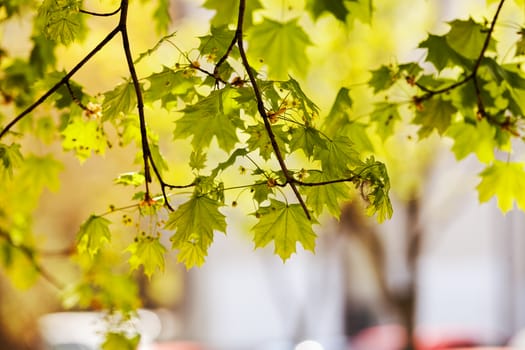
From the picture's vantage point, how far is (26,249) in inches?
61.7

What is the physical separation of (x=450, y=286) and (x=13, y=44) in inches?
208

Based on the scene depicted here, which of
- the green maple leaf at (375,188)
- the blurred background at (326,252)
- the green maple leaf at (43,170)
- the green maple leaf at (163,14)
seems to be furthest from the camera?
the blurred background at (326,252)

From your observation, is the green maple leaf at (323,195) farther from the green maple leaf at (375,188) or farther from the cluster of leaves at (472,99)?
the cluster of leaves at (472,99)

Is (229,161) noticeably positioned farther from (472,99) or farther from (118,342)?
(118,342)

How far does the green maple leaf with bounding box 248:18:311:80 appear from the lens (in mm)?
1101

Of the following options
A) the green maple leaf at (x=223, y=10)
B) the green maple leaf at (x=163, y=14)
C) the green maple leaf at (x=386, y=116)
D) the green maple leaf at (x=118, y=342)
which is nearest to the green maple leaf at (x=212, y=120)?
the green maple leaf at (x=223, y=10)

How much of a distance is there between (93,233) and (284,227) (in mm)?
242

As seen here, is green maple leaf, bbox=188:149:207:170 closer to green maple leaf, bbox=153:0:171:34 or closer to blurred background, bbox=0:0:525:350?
green maple leaf, bbox=153:0:171:34

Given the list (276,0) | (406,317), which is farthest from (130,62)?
(406,317)

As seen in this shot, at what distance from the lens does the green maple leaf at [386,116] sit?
1100 mm

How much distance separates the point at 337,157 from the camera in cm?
76

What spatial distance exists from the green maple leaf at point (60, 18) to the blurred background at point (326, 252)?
1.21 meters

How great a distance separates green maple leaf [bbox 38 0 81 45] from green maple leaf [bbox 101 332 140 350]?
68 cm

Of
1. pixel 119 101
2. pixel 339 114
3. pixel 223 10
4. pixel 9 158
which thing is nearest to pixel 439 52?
pixel 339 114
